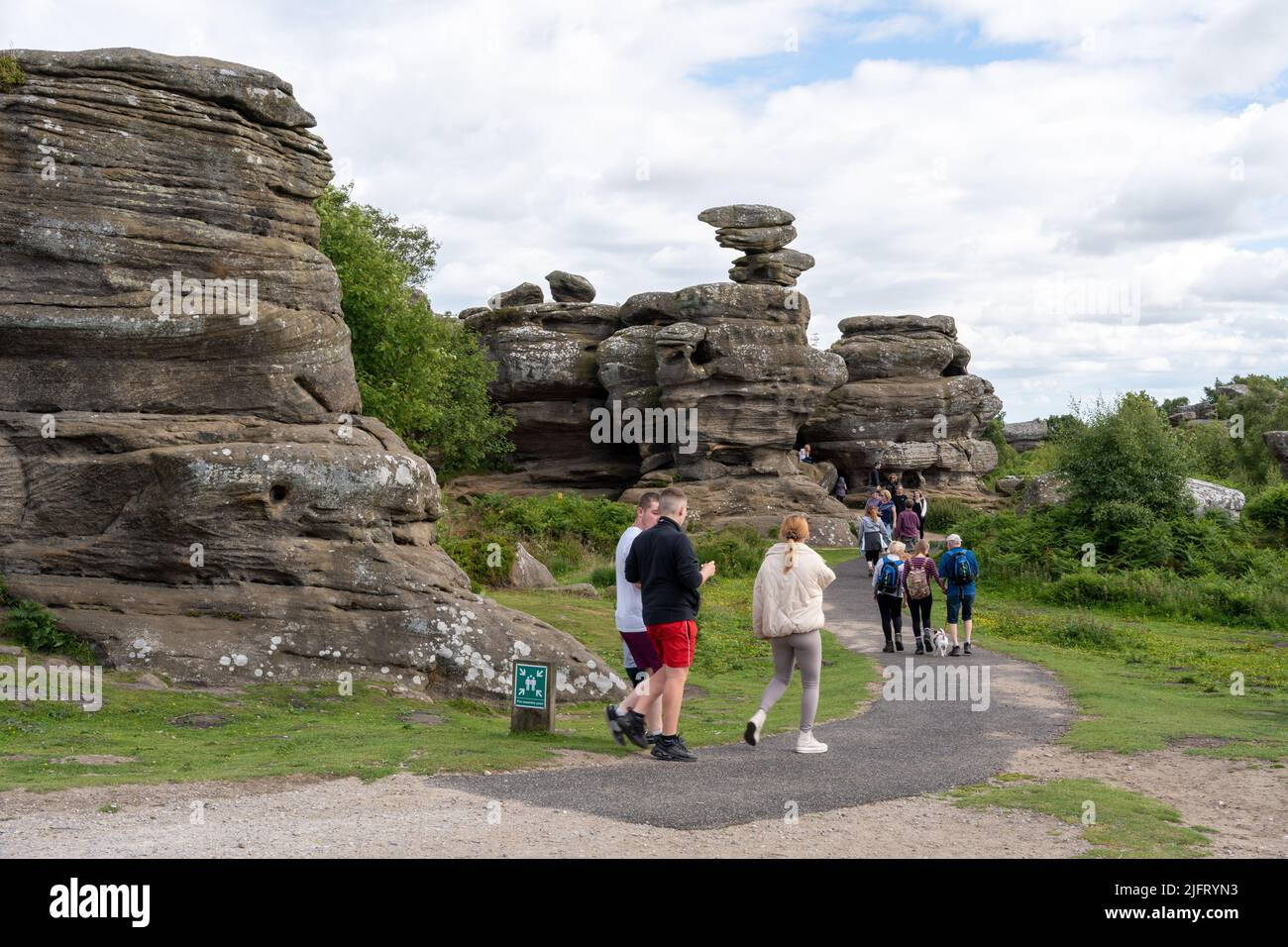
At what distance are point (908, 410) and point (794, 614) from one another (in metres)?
42.5

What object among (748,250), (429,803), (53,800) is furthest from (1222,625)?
(748,250)

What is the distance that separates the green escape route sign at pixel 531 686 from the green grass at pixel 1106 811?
15.5ft

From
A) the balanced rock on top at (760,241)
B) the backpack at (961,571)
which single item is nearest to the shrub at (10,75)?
the backpack at (961,571)

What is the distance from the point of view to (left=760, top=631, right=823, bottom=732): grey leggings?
40.2ft

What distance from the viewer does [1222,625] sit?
2658 centimetres

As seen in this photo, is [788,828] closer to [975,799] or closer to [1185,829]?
[975,799]

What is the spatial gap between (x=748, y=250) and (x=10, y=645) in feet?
130

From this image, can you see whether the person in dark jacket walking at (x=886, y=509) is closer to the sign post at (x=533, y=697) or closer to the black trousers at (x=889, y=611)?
the black trousers at (x=889, y=611)

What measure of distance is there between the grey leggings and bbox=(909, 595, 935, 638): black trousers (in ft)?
28.7

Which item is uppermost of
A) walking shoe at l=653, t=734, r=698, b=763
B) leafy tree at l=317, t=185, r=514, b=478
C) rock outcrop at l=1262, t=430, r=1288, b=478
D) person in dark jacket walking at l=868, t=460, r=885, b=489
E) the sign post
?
leafy tree at l=317, t=185, r=514, b=478

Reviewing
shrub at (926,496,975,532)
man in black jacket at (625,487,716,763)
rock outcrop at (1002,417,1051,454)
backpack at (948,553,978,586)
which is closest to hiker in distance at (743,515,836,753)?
man in black jacket at (625,487,716,763)

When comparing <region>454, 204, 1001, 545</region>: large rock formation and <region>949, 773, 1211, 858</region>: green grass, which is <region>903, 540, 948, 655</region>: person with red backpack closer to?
<region>949, 773, 1211, 858</region>: green grass

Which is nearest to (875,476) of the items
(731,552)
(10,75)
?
(731,552)

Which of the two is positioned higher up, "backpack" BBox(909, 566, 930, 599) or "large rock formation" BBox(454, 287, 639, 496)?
"large rock formation" BBox(454, 287, 639, 496)
